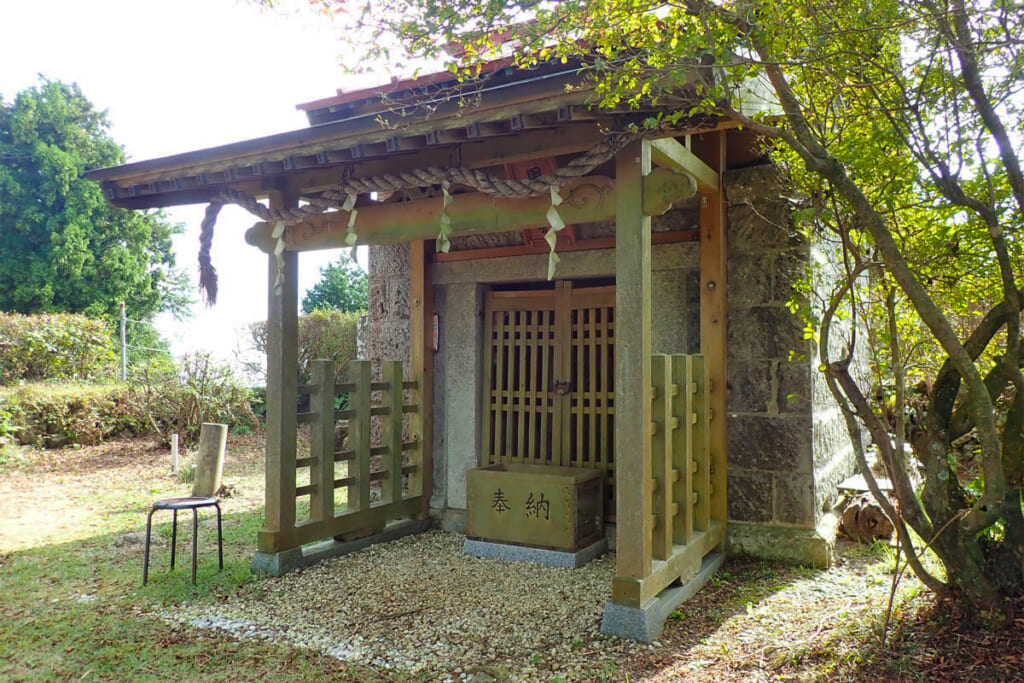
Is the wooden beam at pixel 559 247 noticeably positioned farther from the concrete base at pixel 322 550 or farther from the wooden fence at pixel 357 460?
the concrete base at pixel 322 550

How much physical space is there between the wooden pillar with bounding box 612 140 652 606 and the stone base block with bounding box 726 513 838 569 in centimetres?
159

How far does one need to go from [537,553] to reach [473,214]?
2.42 m

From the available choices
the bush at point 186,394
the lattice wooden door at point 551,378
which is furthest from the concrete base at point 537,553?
the bush at point 186,394

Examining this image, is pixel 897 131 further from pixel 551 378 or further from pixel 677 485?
pixel 551 378

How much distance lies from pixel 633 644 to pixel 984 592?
1685 millimetres

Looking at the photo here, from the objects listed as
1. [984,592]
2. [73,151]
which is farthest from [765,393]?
[73,151]

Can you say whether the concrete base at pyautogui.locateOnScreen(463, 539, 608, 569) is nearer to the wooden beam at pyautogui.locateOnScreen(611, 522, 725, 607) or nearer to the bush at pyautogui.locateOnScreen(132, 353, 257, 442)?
→ the wooden beam at pyautogui.locateOnScreen(611, 522, 725, 607)

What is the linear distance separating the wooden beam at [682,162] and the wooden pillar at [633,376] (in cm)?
22

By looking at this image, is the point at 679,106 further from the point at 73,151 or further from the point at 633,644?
the point at 73,151

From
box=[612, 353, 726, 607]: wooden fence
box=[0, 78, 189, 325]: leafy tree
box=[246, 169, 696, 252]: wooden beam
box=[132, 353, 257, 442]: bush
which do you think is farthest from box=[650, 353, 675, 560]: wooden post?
box=[0, 78, 189, 325]: leafy tree

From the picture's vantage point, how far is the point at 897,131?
3.71m

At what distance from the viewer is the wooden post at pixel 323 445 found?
543 centimetres

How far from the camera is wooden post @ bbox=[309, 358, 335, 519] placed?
17.8 ft

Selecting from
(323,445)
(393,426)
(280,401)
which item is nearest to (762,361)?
(393,426)
